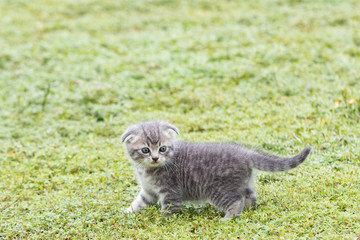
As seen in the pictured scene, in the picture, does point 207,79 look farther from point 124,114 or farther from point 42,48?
point 42,48

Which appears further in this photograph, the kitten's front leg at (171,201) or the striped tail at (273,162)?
the kitten's front leg at (171,201)

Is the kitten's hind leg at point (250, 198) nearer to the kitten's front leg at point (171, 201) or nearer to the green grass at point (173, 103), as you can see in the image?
the green grass at point (173, 103)

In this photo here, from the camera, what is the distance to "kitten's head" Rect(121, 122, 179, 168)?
20.3ft

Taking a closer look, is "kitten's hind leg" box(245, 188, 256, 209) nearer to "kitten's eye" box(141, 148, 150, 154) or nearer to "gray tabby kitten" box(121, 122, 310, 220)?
"gray tabby kitten" box(121, 122, 310, 220)

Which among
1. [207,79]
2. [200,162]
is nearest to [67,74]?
[207,79]

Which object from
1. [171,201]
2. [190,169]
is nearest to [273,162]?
[190,169]

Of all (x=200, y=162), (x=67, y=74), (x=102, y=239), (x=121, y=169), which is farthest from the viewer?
(x=67, y=74)

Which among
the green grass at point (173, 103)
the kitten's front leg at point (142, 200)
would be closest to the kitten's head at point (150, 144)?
the kitten's front leg at point (142, 200)

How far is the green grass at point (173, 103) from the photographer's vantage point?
19.3 ft

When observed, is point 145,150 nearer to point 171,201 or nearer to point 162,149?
point 162,149

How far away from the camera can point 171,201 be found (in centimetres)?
616

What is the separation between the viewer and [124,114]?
32.9ft

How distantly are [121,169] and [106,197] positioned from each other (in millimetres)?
1022

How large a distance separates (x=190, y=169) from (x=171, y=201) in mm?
527
